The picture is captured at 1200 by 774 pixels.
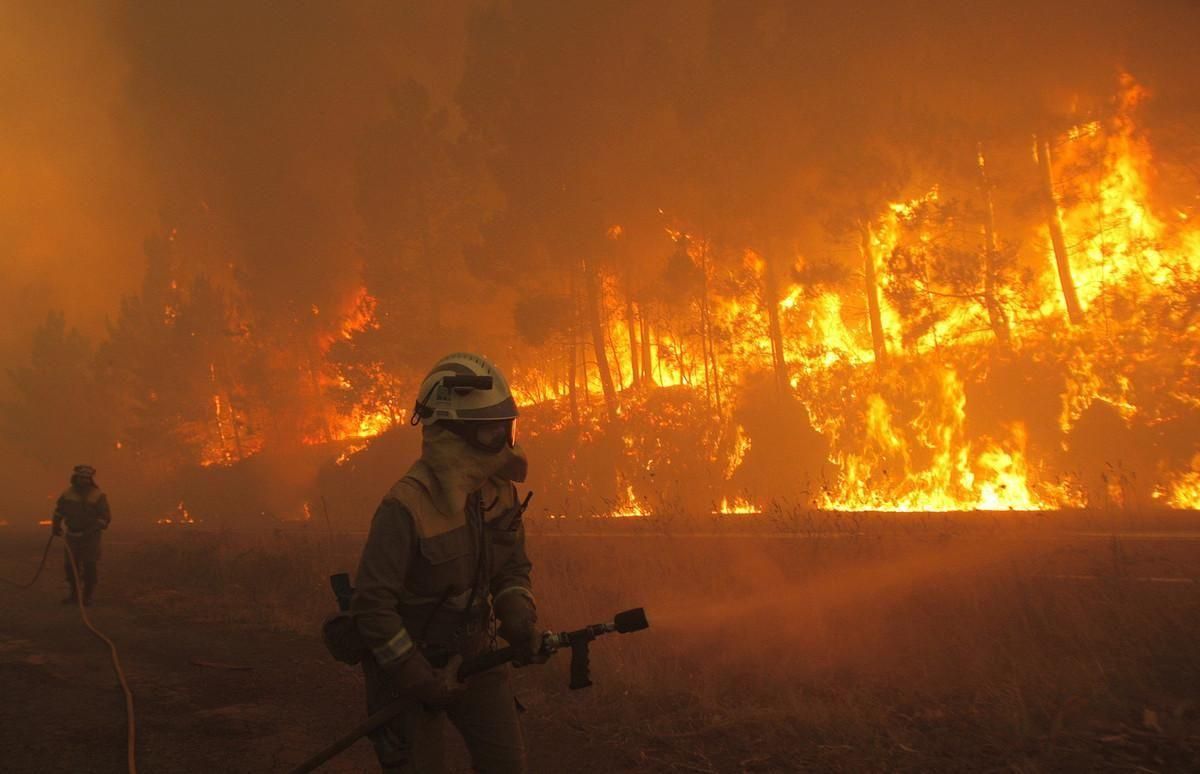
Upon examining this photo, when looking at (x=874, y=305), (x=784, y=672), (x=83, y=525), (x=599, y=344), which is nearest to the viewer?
(x=784, y=672)

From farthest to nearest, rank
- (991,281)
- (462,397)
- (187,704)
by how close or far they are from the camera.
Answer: (991,281), (187,704), (462,397)

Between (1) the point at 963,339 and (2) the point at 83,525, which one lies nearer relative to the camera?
(2) the point at 83,525

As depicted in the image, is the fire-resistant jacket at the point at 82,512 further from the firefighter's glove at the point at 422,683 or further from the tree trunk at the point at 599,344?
the tree trunk at the point at 599,344

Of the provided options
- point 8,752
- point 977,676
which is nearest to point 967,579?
point 977,676

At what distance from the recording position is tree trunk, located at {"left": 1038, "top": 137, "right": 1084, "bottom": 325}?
24578mm

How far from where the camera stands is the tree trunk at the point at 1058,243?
80.6 feet

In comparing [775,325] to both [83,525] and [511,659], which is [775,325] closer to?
[83,525]

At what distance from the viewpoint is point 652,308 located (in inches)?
1502

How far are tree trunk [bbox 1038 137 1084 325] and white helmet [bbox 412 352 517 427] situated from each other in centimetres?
2553

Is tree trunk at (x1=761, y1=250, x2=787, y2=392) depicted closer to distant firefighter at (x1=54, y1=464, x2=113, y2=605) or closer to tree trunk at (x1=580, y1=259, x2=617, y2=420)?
tree trunk at (x1=580, y1=259, x2=617, y2=420)

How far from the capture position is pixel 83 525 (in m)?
13.6

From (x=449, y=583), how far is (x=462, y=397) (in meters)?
0.90

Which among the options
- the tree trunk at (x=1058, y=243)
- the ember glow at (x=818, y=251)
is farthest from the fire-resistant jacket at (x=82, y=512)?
the tree trunk at (x=1058, y=243)

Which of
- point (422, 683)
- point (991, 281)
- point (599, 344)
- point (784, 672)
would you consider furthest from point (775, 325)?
point (422, 683)
